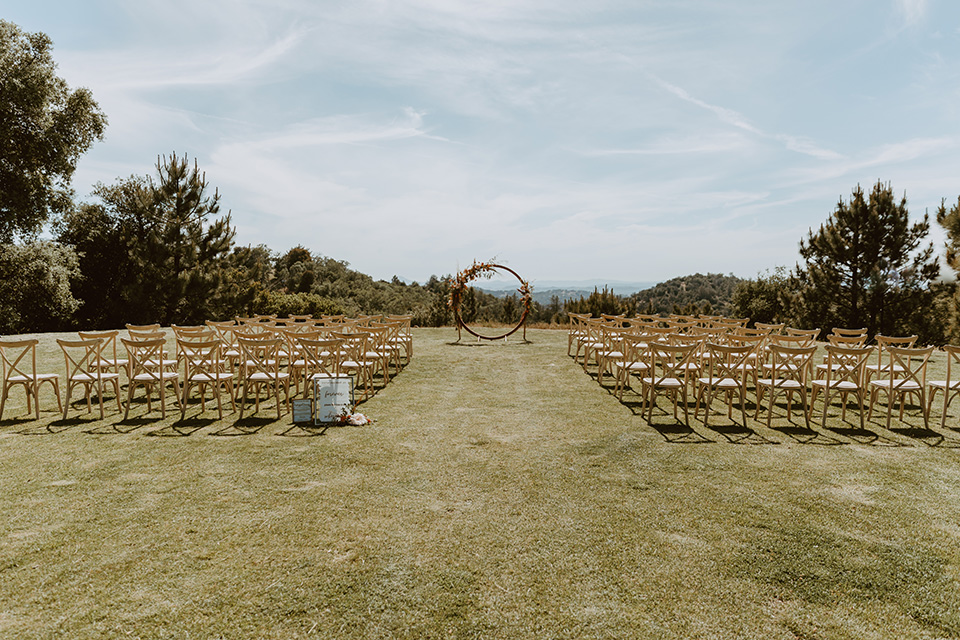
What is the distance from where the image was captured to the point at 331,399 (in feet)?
19.9

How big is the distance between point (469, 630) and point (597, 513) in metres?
1.50

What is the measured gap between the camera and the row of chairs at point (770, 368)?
233 inches

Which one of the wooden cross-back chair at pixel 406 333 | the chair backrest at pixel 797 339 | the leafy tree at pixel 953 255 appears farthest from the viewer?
the leafy tree at pixel 953 255

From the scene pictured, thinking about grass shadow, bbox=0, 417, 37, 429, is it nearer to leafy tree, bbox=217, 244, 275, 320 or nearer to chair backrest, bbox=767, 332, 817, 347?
chair backrest, bbox=767, 332, 817, 347

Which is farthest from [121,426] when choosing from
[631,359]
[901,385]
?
[901,385]

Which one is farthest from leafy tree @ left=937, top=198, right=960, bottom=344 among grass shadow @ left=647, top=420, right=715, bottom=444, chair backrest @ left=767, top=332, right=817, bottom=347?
grass shadow @ left=647, top=420, right=715, bottom=444

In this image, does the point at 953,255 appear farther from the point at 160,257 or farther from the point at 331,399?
the point at 160,257

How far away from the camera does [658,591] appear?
2.73 meters

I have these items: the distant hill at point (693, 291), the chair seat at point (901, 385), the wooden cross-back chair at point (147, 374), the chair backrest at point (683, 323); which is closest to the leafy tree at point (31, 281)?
the wooden cross-back chair at point (147, 374)

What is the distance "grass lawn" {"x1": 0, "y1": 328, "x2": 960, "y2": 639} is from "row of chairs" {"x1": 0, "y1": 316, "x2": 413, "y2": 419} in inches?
21.8

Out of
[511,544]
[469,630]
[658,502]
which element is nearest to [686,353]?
[658,502]

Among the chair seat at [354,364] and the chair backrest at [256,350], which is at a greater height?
the chair backrest at [256,350]

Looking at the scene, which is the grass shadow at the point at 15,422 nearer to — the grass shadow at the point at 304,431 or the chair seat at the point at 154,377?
the chair seat at the point at 154,377

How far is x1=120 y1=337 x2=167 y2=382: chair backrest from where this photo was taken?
594cm
